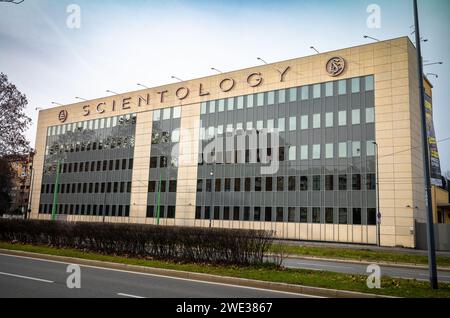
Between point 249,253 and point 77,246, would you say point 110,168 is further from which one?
point 249,253

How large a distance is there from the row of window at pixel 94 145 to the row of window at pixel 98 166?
2.33 meters

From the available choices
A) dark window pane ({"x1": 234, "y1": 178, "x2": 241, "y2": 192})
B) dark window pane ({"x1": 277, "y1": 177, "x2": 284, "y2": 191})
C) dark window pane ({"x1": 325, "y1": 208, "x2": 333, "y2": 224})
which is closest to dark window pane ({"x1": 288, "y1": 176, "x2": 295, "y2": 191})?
dark window pane ({"x1": 277, "y1": 177, "x2": 284, "y2": 191})

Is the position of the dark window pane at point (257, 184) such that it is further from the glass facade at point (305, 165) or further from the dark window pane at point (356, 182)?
the dark window pane at point (356, 182)

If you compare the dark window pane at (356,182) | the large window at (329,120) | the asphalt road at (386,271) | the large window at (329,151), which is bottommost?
the asphalt road at (386,271)

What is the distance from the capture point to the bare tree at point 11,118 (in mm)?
27141

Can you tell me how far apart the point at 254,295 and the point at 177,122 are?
49884mm

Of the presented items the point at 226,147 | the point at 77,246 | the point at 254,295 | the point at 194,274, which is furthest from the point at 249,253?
the point at 226,147

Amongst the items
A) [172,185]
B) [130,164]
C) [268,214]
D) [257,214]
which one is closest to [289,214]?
[268,214]

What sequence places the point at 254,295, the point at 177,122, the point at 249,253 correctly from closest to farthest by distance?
1. the point at 254,295
2. the point at 249,253
3. the point at 177,122

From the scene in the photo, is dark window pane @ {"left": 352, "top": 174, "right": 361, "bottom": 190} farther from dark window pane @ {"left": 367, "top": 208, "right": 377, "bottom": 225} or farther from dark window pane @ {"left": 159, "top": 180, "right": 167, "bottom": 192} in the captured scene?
dark window pane @ {"left": 159, "top": 180, "right": 167, "bottom": 192}

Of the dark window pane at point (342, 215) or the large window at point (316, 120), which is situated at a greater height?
the large window at point (316, 120)

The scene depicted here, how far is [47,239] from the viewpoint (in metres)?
22.6

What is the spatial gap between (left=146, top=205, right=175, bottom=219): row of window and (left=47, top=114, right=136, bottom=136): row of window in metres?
14.5

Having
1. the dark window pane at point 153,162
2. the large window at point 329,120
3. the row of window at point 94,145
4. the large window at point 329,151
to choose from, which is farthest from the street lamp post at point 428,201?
the row of window at point 94,145
